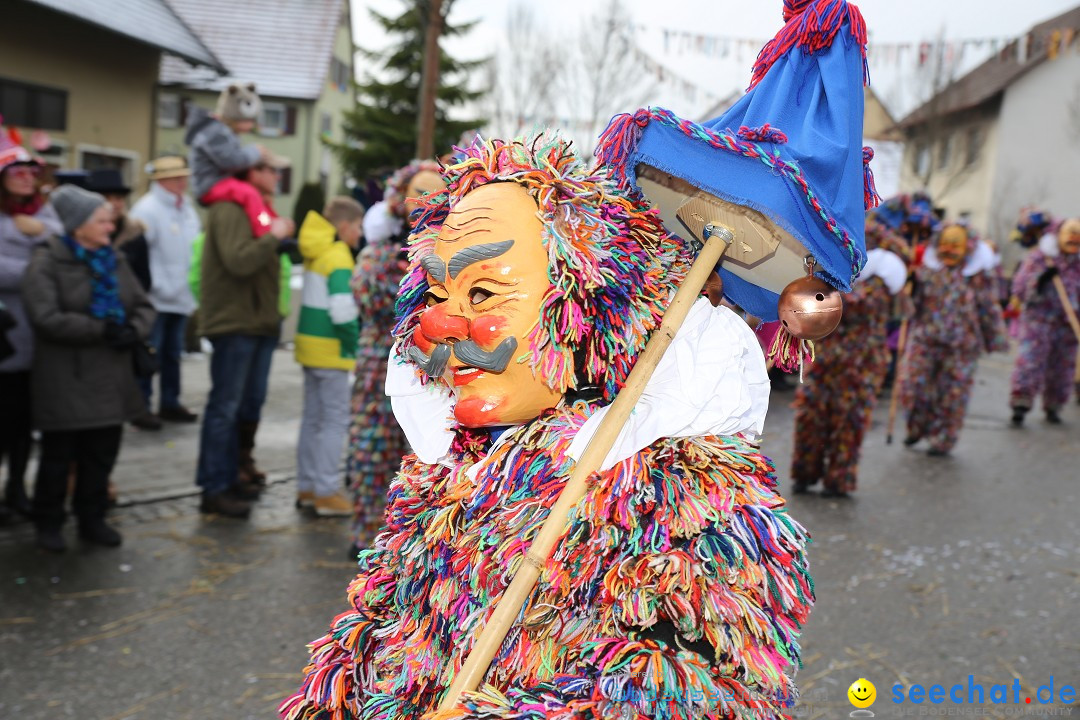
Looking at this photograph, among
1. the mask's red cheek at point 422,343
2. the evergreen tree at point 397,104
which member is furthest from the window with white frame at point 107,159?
the mask's red cheek at point 422,343

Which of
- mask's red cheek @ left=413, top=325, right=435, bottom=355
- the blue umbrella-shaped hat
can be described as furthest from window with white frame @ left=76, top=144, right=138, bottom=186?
the blue umbrella-shaped hat

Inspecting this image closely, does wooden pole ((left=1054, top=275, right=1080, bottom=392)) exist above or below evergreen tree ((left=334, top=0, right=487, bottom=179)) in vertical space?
below

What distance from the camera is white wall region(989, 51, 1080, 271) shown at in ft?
86.6

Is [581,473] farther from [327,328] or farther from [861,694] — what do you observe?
[327,328]

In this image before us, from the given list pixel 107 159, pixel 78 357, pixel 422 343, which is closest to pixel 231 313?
pixel 78 357

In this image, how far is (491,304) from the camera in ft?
5.54

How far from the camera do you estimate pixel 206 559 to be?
4.70 metres

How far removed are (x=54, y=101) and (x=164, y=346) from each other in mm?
7802

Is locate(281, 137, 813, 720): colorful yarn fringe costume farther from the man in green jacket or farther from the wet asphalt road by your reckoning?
the man in green jacket

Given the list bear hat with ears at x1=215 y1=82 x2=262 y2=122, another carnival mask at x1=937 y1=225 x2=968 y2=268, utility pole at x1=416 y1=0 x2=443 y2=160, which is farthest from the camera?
another carnival mask at x1=937 y1=225 x2=968 y2=268

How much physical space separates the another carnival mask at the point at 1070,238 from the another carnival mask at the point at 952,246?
2032 mm

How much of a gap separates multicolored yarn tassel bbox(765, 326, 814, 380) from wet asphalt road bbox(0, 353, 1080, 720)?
2.14m

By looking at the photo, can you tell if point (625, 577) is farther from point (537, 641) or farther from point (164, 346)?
point (164, 346)

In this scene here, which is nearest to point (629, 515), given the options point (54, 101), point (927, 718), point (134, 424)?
point (927, 718)
